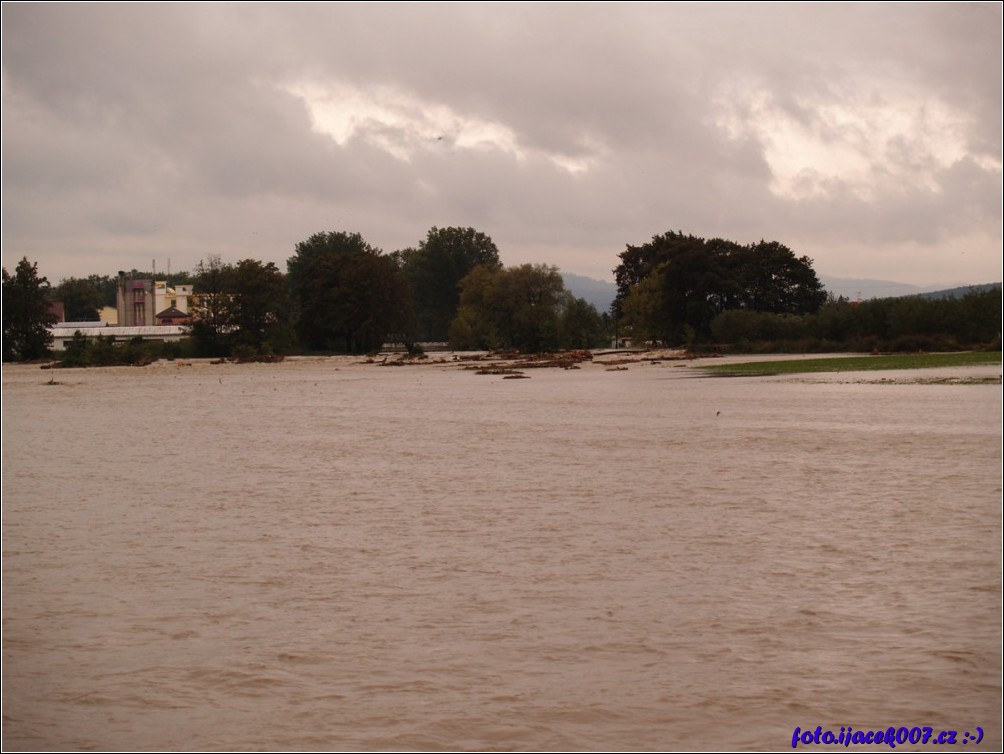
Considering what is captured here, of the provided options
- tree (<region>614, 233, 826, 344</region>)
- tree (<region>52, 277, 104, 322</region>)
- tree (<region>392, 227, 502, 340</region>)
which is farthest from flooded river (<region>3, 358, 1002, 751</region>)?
tree (<region>52, 277, 104, 322</region>)

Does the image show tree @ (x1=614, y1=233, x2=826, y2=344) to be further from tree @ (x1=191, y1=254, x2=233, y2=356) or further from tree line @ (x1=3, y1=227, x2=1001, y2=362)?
tree @ (x1=191, y1=254, x2=233, y2=356)

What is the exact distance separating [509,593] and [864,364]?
133 ft

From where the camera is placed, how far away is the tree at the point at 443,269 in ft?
503

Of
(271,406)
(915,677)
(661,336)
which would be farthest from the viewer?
(661,336)

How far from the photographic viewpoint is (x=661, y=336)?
292ft

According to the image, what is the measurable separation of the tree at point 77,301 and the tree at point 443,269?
146ft

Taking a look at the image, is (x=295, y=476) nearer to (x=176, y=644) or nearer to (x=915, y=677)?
(x=176, y=644)

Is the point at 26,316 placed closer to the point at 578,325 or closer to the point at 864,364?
the point at 578,325

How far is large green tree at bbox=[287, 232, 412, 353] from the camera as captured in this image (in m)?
102

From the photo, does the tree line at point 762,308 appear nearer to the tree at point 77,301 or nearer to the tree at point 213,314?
the tree at point 213,314

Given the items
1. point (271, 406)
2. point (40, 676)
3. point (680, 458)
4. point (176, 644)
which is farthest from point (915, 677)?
point (271, 406)

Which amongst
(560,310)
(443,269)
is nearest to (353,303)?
(560,310)

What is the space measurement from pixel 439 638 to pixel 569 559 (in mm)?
2899

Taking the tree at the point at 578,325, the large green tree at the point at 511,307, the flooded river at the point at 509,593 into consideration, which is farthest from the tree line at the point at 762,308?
the flooded river at the point at 509,593
